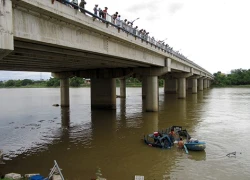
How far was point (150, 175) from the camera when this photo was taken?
38.8 feet

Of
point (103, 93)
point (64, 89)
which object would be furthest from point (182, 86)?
point (64, 89)

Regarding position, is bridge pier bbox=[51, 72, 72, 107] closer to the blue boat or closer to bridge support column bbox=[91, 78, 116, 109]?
bridge support column bbox=[91, 78, 116, 109]

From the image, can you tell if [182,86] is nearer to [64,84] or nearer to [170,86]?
[170,86]

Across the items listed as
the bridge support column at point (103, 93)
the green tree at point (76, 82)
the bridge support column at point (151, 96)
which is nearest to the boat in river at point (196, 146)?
the bridge support column at point (151, 96)

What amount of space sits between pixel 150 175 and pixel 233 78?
482 ft

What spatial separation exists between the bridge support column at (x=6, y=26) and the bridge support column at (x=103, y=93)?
26996 millimetres

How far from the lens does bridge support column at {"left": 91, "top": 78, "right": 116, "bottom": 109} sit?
3719 cm

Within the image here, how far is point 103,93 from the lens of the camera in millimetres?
37656

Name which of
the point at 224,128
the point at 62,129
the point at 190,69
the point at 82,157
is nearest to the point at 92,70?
the point at 62,129

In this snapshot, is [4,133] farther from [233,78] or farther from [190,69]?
[233,78]

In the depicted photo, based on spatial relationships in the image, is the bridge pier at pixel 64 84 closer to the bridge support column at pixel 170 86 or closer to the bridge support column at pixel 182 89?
the bridge support column at pixel 182 89

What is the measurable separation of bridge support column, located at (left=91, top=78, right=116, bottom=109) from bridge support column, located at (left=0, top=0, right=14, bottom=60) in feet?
88.6

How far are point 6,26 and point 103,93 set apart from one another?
27.9 meters

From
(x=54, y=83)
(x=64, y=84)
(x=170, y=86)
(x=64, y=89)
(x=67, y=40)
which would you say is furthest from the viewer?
(x=54, y=83)
